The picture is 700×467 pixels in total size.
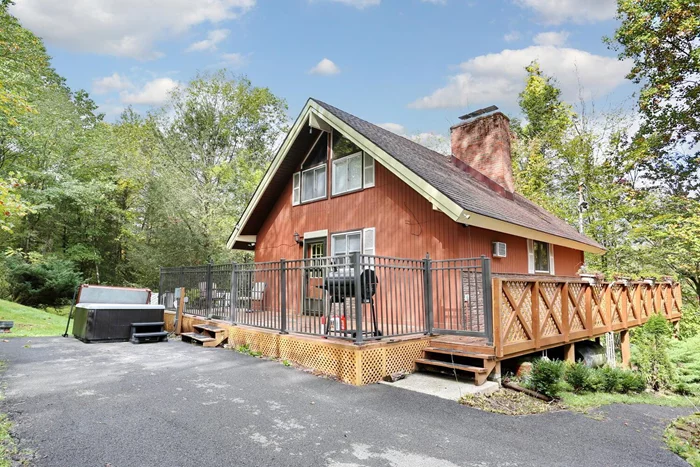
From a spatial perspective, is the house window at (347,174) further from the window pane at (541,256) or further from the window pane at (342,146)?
the window pane at (541,256)

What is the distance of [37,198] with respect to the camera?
16.7 m

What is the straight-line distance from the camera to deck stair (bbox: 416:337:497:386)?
524 cm


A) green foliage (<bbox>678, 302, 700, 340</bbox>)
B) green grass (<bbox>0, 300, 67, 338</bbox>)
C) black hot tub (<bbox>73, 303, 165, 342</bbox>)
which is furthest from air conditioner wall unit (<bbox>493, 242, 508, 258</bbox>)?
green grass (<bbox>0, 300, 67, 338</bbox>)

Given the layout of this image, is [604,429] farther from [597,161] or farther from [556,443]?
[597,161]

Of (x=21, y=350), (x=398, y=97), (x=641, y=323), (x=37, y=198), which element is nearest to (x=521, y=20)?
(x=398, y=97)

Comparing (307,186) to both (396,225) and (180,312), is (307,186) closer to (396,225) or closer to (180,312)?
(396,225)

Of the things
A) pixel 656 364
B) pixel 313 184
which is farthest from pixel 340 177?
pixel 656 364

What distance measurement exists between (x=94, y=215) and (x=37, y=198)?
481cm

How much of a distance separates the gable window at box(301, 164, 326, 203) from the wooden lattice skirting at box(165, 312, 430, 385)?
16.4 ft

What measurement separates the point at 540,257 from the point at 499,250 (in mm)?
3021

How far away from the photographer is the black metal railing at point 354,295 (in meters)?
5.71

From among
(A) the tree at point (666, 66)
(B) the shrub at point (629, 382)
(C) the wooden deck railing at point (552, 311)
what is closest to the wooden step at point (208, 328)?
(C) the wooden deck railing at point (552, 311)

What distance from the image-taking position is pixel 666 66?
577 inches

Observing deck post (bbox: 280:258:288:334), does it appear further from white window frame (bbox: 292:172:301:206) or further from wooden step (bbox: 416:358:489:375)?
white window frame (bbox: 292:172:301:206)
